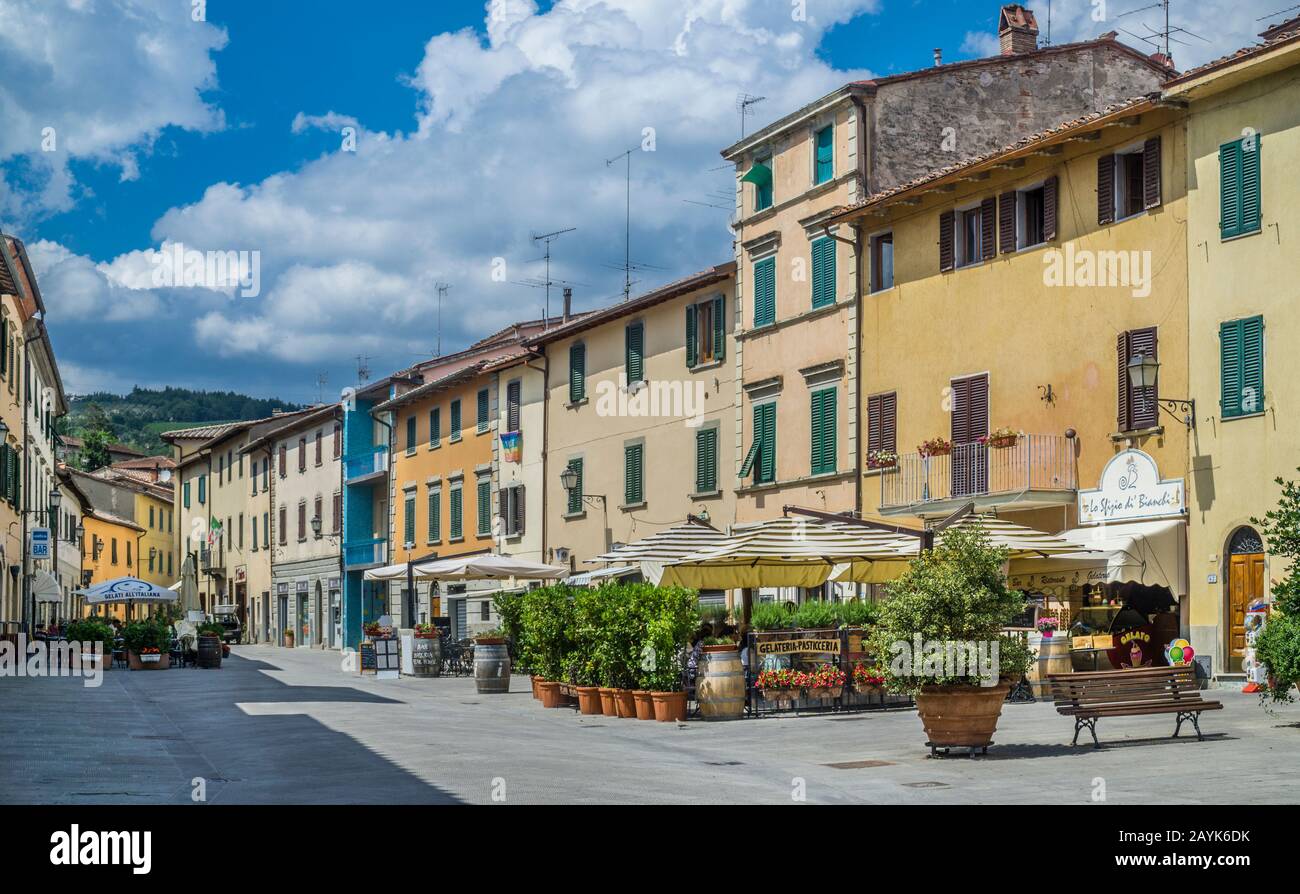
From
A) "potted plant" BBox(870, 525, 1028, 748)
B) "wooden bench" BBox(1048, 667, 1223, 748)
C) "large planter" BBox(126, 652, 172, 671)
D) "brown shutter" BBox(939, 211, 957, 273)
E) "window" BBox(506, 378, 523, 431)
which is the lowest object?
"large planter" BBox(126, 652, 172, 671)

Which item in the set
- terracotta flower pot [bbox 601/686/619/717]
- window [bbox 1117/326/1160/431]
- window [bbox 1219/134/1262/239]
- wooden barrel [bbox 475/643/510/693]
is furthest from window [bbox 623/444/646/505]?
window [bbox 1219/134/1262/239]

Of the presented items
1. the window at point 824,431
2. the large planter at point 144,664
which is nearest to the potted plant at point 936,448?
the window at point 824,431

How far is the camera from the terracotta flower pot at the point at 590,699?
73.7 feet

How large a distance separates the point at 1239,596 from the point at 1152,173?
6602 mm

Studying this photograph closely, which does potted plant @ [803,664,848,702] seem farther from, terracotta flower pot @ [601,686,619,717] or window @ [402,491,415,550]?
window @ [402,491,415,550]

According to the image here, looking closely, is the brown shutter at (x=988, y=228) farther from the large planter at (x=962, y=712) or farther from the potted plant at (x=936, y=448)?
the large planter at (x=962, y=712)

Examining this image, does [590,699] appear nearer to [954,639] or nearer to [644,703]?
[644,703]

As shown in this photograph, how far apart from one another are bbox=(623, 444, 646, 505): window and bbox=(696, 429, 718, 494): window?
7.77 feet

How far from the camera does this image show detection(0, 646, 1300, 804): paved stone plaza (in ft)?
41.5

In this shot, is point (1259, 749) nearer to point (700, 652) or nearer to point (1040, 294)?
point (700, 652)

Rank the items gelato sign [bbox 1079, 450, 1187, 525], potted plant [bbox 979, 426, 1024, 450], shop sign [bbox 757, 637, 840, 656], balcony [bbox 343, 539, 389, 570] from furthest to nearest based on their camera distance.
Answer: balcony [bbox 343, 539, 389, 570]
potted plant [bbox 979, 426, 1024, 450]
gelato sign [bbox 1079, 450, 1187, 525]
shop sign [bbox 757, 637, 840, 656]

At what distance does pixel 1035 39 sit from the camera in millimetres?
34156

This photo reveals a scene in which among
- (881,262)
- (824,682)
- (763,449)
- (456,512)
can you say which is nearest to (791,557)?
(824,682)
